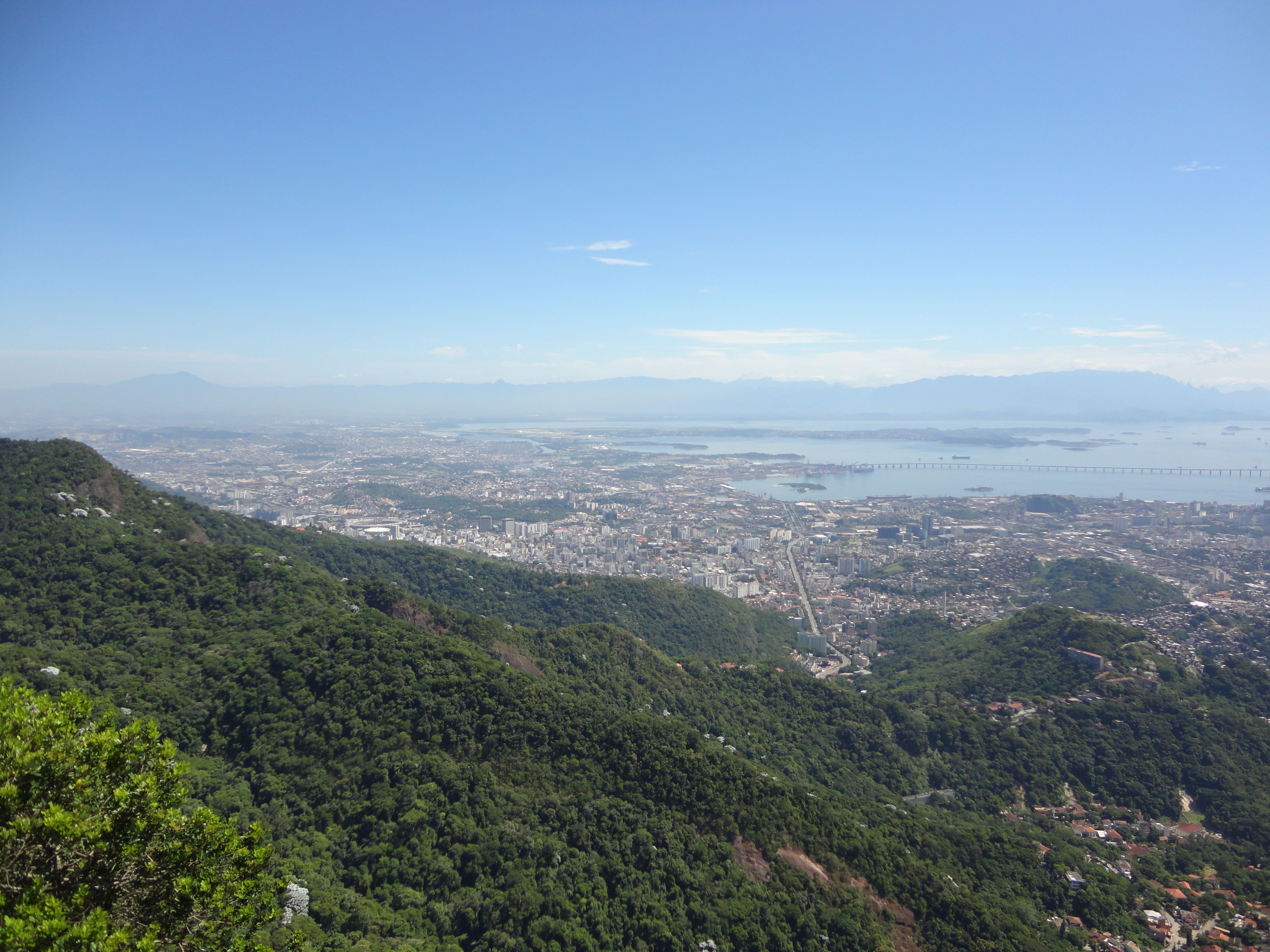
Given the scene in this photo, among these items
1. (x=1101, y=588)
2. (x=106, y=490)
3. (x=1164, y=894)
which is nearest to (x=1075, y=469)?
(x=1101, y=588)

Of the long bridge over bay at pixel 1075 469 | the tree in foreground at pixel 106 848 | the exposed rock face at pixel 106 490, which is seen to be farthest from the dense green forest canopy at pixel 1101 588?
the long bridge over bay at pixel 1075 469

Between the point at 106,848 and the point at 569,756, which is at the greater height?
the point at 106,848

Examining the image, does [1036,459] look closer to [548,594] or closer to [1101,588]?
[1101,588]

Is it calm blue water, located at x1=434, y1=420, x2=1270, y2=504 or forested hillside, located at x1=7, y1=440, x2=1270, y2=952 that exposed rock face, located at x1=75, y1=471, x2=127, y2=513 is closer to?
forested hillside, located at x1=7, y1=440, x2=1270, y2=952

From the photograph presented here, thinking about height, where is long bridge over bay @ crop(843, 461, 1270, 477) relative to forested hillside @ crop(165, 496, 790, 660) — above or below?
above

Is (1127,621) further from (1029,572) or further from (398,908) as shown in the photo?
(398,908)

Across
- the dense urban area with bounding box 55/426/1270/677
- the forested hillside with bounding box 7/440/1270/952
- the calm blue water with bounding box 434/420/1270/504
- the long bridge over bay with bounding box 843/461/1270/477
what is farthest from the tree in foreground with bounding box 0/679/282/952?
the long bridge over bay with bounding box 843/461/1270/477
